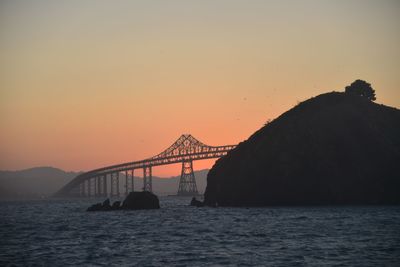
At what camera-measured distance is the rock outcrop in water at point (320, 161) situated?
100125 millimetres

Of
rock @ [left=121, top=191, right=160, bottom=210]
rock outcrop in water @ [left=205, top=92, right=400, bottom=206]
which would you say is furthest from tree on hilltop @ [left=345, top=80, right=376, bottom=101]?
rock @ [left=121, top=191, right=160, bottom=210]

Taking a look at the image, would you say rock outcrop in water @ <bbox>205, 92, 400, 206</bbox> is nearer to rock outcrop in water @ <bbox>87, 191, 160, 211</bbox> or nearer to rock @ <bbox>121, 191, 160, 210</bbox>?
rock @ <bbox>121, 191, 160, 210</bbox>

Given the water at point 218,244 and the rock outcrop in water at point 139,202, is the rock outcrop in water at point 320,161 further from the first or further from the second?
the water at point 218,244

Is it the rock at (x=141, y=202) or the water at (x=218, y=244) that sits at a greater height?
the rock at (x=141, y=202)

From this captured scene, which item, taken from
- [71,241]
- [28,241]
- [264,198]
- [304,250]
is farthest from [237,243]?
[264,198]

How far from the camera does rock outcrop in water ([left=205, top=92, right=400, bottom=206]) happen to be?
328 ft

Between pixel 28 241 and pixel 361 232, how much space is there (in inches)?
1094

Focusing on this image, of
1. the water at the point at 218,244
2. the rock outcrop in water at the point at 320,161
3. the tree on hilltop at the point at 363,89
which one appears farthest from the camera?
the tree on hilltop at the point at 363,89

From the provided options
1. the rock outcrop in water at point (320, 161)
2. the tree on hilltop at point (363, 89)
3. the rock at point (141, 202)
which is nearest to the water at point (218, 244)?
the rock outcrop in water at point (320, 161)

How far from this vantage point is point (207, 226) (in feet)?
213

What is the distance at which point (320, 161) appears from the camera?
102m

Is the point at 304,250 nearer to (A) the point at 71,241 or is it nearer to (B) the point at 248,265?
(B) the point at 248,265

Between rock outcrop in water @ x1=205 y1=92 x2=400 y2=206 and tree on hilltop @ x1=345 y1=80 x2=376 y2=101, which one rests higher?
tree on hilltop @ x1=345 y1=80 x2=376 y2=101

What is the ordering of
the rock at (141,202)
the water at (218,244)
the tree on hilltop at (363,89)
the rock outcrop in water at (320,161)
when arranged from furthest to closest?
1. the tree on hilltop at (363,89)
2. the rock at (141,202)
3. the rock outcrop in water at (320,161)
4. the water at (218,244)
